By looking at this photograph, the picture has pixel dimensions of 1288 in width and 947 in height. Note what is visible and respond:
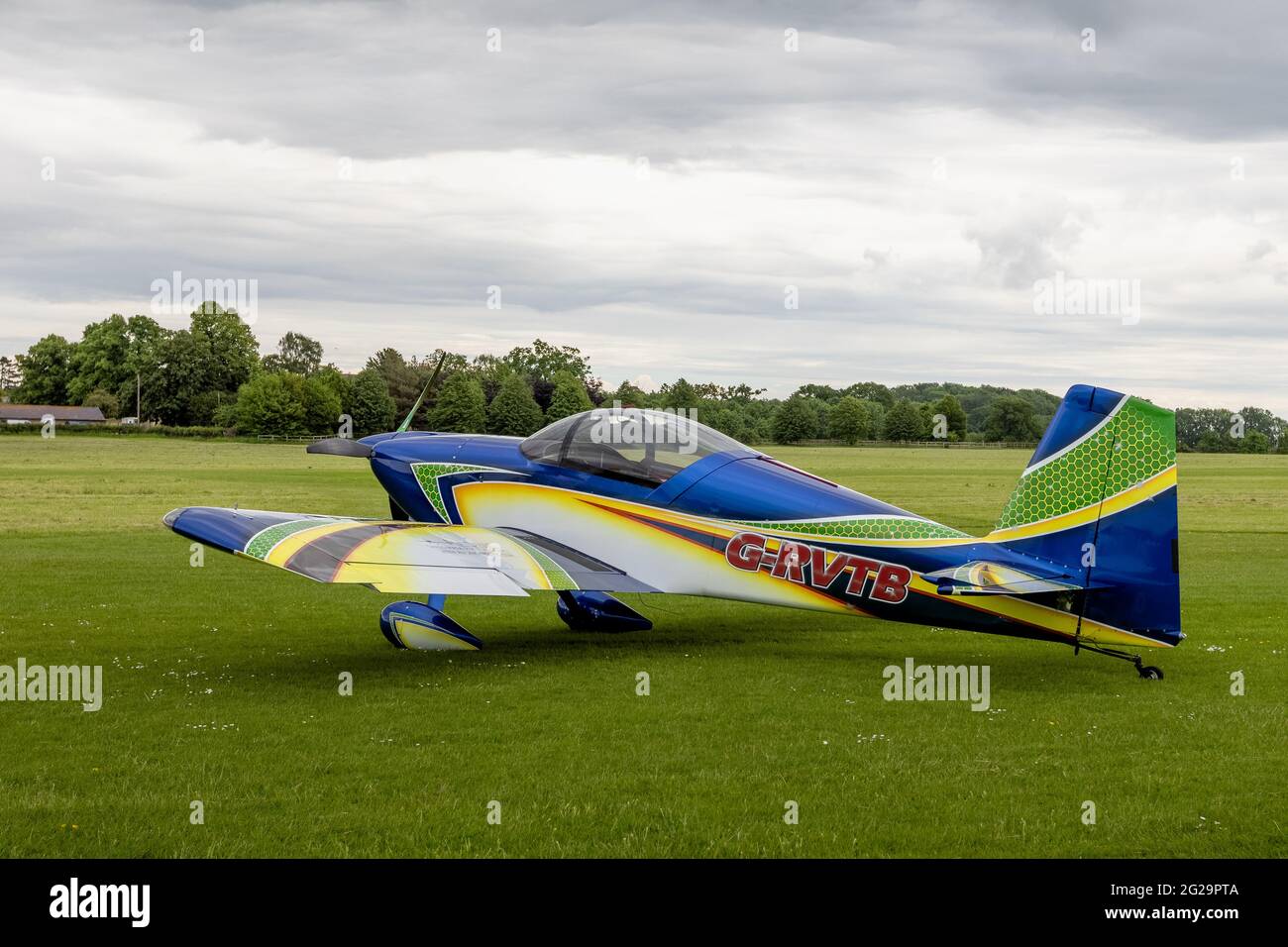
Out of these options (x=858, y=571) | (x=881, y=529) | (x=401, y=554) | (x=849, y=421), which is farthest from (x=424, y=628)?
(x=849, y=421)

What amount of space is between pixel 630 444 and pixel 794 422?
305ft

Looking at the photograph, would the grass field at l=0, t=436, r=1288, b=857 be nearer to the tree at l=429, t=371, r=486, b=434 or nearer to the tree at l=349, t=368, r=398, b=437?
the tree at l=429, t=371, r=486, b=434

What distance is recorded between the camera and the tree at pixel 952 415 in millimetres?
123188

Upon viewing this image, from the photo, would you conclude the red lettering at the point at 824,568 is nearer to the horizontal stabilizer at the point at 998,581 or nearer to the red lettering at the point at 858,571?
the red lettering at the point at 858,571

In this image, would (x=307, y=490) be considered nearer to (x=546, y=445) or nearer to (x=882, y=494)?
(x=882, y=494)

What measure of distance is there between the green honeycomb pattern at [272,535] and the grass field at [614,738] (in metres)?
1.08

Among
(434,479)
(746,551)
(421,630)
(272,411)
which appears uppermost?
(272,411)

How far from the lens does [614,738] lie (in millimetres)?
8109

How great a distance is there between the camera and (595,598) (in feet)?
42.9

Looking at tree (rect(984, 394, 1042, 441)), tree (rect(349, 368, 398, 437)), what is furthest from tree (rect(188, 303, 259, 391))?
tree (rect(984, 394, 1042, 441))

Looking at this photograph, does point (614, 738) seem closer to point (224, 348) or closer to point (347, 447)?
point (347, 447)

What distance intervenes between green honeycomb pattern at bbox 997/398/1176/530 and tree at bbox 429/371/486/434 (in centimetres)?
2913

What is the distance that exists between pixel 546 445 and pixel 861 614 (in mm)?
3531
